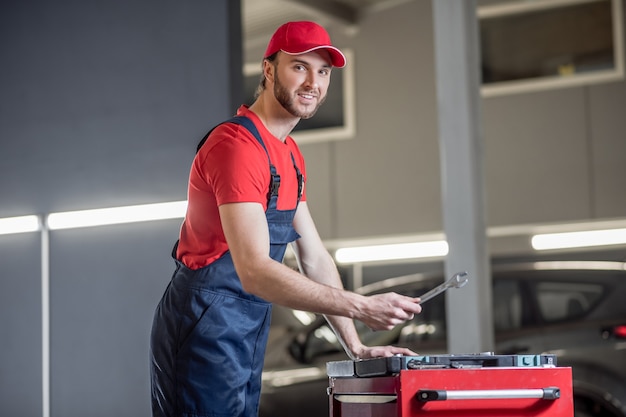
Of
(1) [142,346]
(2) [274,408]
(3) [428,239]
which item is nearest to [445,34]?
(1) [142,346]

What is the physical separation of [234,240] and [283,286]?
151mm

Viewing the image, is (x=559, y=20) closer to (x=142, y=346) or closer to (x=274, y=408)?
(x=274, y=408)

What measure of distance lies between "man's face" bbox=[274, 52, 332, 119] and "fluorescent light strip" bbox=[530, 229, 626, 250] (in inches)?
284

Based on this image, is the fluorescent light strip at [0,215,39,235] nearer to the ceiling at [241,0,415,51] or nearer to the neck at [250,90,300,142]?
the neck at [250,90,300,142]

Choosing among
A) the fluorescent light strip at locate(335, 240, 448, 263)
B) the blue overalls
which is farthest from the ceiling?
the blue overalls

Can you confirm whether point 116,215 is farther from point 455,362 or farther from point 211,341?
point 455,362

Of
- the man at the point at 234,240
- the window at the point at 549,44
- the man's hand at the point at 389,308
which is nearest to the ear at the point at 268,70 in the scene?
the man at the point at 234,240

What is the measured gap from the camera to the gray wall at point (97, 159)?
397 cm

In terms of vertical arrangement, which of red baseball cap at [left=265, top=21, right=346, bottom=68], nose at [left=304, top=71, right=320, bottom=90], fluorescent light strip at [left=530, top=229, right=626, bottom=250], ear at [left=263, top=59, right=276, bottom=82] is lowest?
fluorescent light strip at [left=530, top=229, right=626, bottom=250]

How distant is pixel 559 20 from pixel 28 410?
7.06 meters

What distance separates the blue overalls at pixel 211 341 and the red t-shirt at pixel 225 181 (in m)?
0.03

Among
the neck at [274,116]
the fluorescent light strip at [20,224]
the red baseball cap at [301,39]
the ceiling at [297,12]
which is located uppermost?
the ceiling at [297,12]

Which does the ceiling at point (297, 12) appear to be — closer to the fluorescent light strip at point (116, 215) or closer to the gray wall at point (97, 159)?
the gray wall at point (97, 159)

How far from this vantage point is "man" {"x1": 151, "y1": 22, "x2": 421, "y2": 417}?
79.6 inches
